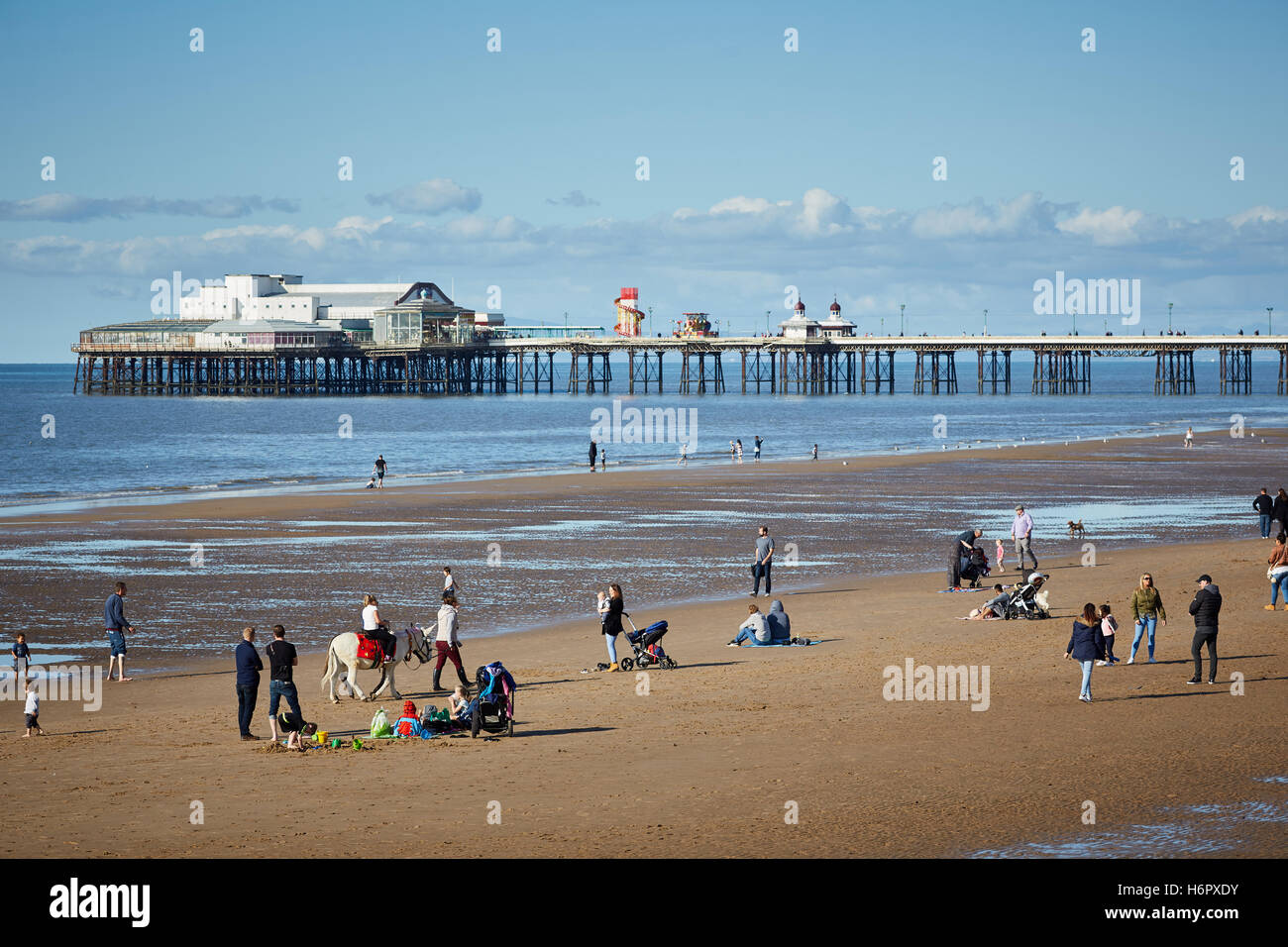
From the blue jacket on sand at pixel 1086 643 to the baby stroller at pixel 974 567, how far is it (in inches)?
371

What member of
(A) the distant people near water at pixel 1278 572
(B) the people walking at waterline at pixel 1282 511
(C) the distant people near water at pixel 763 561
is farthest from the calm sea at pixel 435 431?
(A) the distant people near water at pixel 1278 572

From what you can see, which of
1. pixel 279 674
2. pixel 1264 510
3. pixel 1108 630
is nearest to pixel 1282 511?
pixel 1264 510

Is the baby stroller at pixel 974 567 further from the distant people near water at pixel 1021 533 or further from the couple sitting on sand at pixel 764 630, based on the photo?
the couple sitting on sand at pixel 764 630

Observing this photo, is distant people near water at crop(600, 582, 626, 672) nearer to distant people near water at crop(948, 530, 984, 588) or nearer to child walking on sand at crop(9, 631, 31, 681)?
child walking on sand at crop(9, 631, 31, 681)

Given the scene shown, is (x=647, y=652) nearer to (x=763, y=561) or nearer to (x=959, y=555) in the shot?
(x=763, y=561)

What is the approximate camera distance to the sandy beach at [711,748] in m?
11.4

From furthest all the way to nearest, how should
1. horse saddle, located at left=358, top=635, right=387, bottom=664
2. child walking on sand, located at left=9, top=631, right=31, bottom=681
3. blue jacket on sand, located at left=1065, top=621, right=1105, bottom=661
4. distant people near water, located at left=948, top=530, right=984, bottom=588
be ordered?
distant people near water, located at left=948, top=530, right=984, bottom=588 → child walking on sand, located at left=9, top=631, right=31, bottom=681 → horse saddle, located at left=358, top=635, right=387, bottom=664 → blue jacket on sand, located at left=1065, top=621, right=1105, bottom=661

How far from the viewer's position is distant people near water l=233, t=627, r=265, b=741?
15336 millimetres

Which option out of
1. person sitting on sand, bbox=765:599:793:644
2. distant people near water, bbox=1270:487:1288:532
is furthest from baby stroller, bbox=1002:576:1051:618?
distant people near water, bbox=1270:487:1288:532

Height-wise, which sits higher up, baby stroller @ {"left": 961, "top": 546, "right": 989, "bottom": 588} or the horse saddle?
baby stroller @ {"left": 961, "top": 546, "right": 989, "bottom": 588}

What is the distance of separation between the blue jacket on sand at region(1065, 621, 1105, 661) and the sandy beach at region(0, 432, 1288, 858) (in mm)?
606

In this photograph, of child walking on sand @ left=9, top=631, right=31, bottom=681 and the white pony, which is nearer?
the white pony

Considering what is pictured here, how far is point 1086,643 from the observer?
16.2 meters

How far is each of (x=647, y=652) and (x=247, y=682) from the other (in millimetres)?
6038
